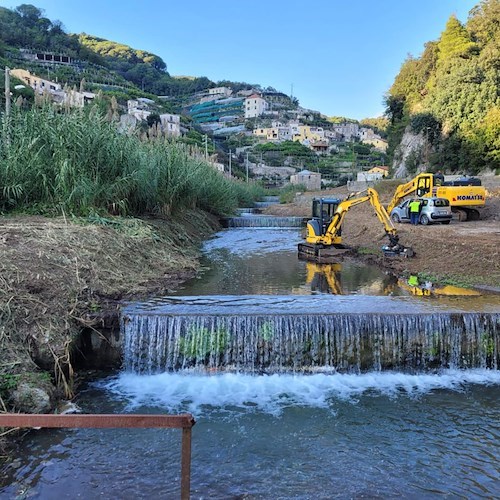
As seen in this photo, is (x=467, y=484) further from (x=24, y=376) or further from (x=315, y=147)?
(x=315, y=147)

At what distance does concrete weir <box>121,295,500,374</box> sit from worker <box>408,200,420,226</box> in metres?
12.0

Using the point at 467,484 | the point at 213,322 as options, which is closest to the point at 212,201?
the point at 213,322

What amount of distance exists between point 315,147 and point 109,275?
9004 centimetres

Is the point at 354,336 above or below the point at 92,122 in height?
below

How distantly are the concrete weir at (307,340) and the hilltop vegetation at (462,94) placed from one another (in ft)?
84.7

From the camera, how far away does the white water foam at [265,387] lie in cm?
522

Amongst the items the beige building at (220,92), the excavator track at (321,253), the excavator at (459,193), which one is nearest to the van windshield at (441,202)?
the excavator at (459,193)

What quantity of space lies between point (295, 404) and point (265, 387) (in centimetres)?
59

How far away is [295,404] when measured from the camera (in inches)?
206

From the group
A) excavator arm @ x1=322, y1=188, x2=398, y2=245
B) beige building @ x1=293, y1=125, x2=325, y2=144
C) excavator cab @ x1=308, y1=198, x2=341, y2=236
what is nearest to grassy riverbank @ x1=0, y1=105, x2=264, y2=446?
excavator cab @ x1=308, y1=198, x2=341, y2=236

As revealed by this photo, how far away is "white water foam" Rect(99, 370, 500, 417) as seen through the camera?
5.22m

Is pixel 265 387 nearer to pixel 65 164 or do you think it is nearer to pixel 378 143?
pixel 65 164

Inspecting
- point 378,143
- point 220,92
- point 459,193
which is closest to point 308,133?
point 378,143

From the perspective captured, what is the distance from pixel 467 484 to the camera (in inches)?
146
